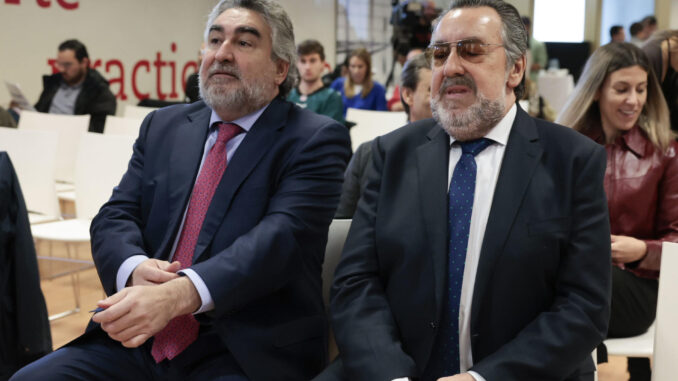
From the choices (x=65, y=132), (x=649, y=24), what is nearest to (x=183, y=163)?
(x=65, y=132)

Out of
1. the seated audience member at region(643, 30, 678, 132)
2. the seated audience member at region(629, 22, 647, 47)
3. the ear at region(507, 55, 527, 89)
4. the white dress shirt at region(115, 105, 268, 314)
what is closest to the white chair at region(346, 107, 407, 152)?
the seated audience member at region(643, 30, 678, 132)

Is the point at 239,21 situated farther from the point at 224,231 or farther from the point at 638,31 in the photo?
the point at 638,31

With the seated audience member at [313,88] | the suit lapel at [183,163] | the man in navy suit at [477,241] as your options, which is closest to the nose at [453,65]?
the man in navy suit at [477,241]

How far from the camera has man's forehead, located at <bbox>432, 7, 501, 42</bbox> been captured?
160 centimetres

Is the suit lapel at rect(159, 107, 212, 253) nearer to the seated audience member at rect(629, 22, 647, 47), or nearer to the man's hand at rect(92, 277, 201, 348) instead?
the man's hand at rect(92, 277, 201, 348)

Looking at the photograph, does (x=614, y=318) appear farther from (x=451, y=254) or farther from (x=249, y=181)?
(x=249, y=181)

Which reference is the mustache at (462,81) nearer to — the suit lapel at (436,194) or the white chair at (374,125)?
the suit lapel at (436,194)

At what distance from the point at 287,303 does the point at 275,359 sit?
0.15 m

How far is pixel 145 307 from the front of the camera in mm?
1543

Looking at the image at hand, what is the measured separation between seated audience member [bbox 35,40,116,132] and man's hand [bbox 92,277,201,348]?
4651 millimetres

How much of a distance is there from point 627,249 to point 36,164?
299 centimetres

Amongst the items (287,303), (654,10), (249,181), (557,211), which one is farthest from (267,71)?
(654,10)

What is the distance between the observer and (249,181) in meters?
1.83

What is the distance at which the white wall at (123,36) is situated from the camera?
24.1 ft
